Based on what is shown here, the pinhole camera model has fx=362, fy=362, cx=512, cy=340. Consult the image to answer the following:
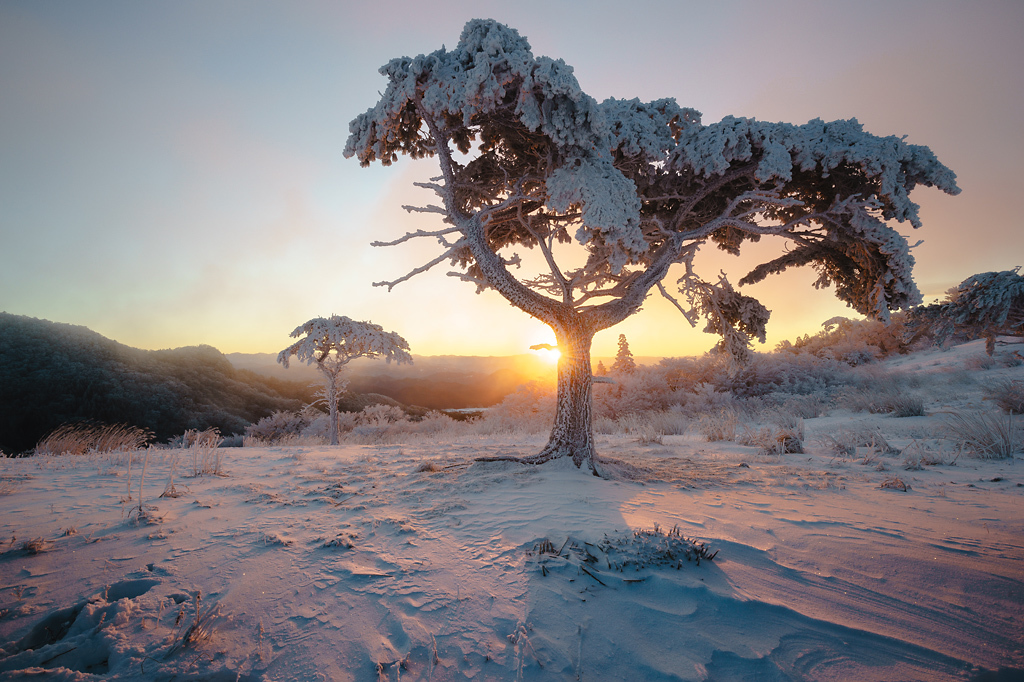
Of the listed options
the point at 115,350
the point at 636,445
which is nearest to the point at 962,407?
the point at 636,445

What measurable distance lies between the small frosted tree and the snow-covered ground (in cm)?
1122

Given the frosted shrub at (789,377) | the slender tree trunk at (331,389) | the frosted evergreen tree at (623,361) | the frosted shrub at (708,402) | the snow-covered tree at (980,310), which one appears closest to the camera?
the snow-covered tree at (980,310)

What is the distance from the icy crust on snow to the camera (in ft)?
48.8

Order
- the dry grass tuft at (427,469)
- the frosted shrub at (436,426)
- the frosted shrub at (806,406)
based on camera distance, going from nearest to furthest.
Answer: the dry grass tuft at (427,469)
the frosted shrub at (806,406)
the frosted shrub at (436,426)

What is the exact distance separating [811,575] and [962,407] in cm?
1168

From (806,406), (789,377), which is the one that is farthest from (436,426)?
(789,377)

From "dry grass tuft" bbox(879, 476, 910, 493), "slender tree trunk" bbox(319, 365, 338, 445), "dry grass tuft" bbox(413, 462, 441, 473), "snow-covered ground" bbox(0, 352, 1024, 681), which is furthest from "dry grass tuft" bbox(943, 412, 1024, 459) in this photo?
"slender tree trunk" bbox(319, 365, 338, 445)

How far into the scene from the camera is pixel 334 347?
1539 centimetres

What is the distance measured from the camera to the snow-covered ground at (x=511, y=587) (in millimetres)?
1590

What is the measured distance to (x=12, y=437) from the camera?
67.5ft

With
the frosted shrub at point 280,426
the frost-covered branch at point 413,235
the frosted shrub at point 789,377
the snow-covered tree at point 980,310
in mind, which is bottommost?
the frosted shrub at point 280,426

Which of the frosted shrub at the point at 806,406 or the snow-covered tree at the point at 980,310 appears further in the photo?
the frosted shrub at the point at 806,406

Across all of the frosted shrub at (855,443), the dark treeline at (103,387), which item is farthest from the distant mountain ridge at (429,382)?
the frosted shrub at (855,443)

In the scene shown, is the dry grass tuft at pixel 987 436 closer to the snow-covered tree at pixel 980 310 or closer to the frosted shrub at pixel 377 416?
the snow-covered tree at pixel 980 310
